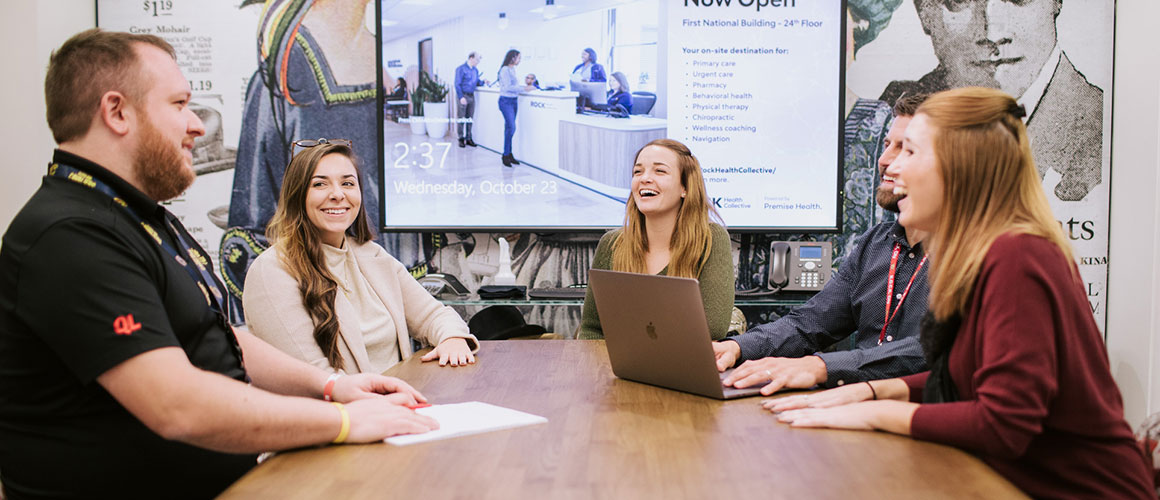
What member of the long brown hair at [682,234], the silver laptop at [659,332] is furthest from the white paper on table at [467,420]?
the long brown hair at [682,234]

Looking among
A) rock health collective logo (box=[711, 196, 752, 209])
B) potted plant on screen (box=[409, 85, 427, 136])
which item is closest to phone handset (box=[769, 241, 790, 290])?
rock health collective logo (box=[711, 196, 752, 209])

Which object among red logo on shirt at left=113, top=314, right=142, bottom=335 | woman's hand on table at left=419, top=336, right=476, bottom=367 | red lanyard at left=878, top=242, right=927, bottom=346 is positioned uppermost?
red logo on shirt at left=113, top=314, right=142, bottom=335

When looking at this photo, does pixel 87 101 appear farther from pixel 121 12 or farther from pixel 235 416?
pixel 121 12

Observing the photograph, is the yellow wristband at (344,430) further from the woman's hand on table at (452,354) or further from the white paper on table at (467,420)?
the woman's hand on table at (452,354)

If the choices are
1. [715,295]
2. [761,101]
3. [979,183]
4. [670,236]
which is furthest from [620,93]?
[979,183]

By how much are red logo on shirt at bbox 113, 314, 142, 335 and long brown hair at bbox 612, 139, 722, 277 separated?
197cm

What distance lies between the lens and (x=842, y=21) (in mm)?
4043

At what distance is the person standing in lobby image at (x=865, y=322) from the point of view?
198 cm

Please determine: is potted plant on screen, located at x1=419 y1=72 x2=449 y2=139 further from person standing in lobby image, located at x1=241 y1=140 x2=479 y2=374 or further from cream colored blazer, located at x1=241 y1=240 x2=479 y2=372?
cream colored blazer, located at x1=241 y1=240 x2=479 y2=372

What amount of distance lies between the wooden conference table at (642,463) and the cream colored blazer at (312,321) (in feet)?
3.04

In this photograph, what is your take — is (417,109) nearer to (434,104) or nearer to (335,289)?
(434,104)

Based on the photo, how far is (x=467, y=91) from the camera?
414cm

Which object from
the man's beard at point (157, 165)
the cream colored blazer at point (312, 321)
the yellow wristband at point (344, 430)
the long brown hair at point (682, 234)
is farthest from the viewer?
the long brown hair at point (682, 234)

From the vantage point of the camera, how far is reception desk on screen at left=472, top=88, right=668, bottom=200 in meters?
4.12
